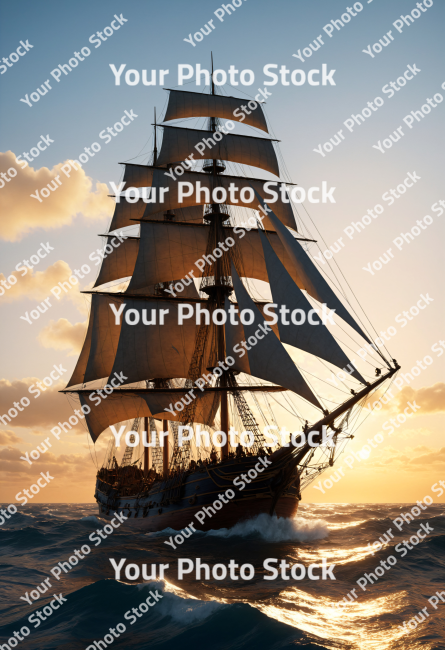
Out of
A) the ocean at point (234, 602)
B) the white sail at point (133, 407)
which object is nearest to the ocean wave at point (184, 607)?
the ocean at point (234, 602)

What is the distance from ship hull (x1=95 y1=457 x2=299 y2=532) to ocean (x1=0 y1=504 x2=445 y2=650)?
1.28 metres

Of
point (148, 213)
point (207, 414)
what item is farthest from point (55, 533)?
point (148, 213)

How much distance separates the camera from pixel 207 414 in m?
42.3

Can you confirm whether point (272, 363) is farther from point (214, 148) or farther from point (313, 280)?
point (214, 148)

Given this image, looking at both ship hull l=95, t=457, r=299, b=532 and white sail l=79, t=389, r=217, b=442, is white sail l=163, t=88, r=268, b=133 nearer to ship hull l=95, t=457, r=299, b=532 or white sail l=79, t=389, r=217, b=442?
white sail l=79, t=389, r=217, b=442

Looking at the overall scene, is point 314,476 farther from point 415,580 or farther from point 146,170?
point 146,170

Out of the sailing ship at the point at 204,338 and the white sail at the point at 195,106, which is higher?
the white sail at the point at 195,106

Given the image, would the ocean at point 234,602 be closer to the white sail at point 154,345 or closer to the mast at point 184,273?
the mast at point 184,273

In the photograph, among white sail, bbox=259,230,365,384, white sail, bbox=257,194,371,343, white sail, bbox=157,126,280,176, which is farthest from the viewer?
white sail, bbox=157,126,280,176

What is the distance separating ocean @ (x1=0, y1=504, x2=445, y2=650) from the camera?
1340cm

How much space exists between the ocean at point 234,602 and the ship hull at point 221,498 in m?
1.28

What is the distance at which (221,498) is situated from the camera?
2853 cm

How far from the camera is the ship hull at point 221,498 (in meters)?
28.1

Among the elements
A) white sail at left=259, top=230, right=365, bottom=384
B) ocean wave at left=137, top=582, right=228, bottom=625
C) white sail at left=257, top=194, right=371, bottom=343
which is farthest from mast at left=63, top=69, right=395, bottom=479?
ocean wave at left=137, top=582, right=228, bottom=625
